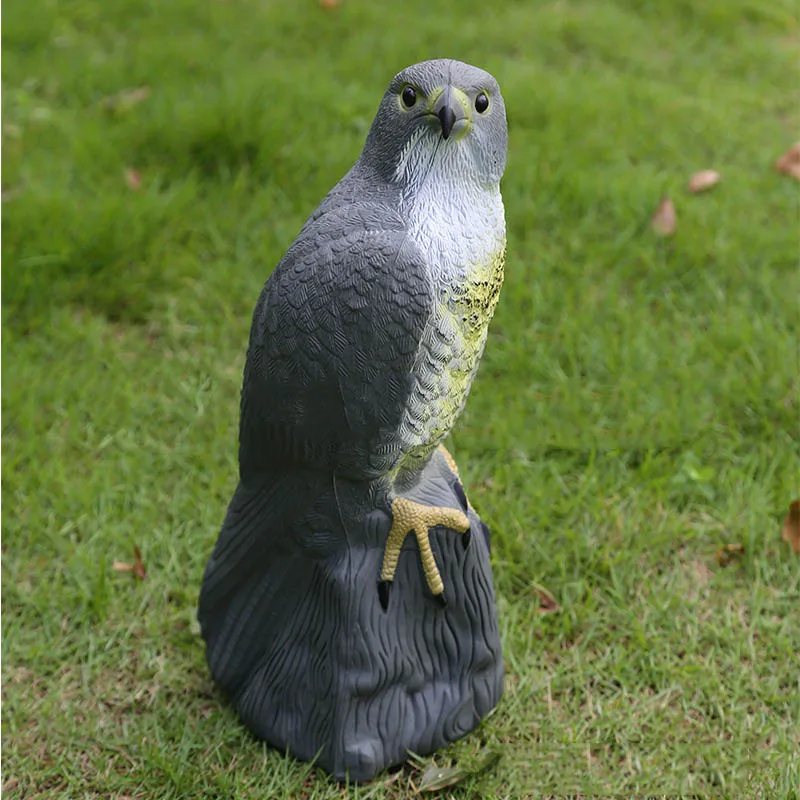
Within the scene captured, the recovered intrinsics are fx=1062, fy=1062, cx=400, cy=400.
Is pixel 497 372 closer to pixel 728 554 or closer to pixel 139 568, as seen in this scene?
pixel 728 554

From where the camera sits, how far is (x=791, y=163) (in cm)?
463

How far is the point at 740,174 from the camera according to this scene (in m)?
4.60

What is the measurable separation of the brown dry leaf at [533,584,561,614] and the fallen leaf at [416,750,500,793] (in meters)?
0.54

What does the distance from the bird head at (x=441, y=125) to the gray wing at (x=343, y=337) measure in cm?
12

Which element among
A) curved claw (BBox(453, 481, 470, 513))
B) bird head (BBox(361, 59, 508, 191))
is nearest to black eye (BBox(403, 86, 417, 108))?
bird head (BBox(361, 59, 508, 191))

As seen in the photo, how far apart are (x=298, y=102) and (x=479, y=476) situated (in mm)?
2246

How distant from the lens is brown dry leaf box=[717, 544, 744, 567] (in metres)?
3.11

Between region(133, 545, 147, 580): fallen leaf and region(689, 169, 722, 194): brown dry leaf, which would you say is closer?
region(133, 545, 147, 580): fallen leaf

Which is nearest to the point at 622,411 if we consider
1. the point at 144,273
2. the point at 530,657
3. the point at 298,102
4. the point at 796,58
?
the point at 530,657

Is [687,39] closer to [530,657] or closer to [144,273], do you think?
[144,273]

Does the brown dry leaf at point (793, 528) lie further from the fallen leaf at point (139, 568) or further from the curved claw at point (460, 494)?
the fallen leaf at point (139, 568)

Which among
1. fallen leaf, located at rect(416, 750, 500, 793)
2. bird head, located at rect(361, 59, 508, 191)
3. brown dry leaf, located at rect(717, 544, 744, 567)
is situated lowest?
fallen leaf, located at rect(416, 750, 500, 793)

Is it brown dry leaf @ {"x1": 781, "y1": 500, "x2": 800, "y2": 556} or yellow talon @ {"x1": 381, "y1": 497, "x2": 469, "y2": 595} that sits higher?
yellow talon @ {"x1": 381, "y1": 497, "x2": 469, "y2": 595}

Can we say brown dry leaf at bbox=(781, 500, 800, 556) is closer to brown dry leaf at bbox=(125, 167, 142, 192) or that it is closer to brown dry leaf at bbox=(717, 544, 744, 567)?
brown dry leaf at bbox=(717, 544, 744, 567)
